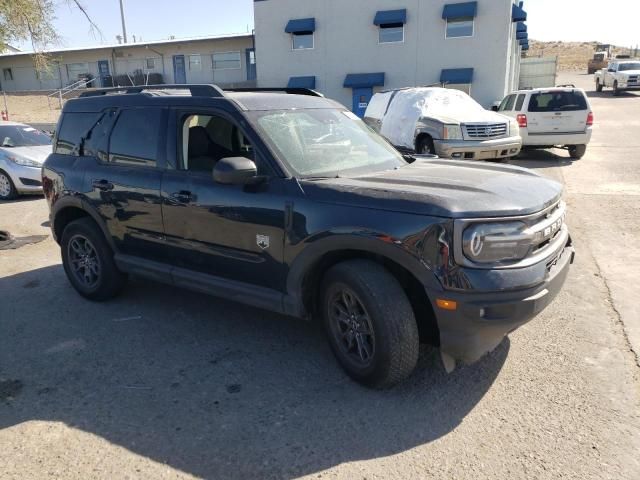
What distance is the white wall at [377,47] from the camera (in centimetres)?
2205

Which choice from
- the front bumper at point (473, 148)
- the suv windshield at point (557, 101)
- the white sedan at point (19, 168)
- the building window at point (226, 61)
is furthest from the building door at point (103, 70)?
the front bumper at point (473, 148)

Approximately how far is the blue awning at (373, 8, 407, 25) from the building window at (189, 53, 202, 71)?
15062mm

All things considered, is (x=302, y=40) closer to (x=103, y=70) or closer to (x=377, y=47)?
(x=377, y=47)

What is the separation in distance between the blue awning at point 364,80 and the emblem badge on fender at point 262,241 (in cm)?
2145

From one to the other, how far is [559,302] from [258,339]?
2.65m

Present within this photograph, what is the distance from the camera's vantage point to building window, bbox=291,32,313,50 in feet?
83.3

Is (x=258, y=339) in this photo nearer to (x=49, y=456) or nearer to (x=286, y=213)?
(x=286, y=213)

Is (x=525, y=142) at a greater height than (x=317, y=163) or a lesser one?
lesser

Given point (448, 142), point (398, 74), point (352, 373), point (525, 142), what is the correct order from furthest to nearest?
point (398, 74), point (525, 142), point (448, 142), point (352, 373)

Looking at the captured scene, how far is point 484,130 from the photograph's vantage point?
1100 cm

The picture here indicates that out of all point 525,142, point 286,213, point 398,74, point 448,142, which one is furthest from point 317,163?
point 398,74

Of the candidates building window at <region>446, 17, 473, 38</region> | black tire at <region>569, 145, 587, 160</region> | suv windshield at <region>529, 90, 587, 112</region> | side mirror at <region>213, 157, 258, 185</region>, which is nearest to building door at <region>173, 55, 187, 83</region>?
building window at <region>446, 17, 473, 38</region>

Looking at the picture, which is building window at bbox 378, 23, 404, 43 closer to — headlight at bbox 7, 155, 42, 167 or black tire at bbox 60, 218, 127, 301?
headlight at bbox 7, 155, 42, 167

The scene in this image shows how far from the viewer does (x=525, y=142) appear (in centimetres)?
1334
